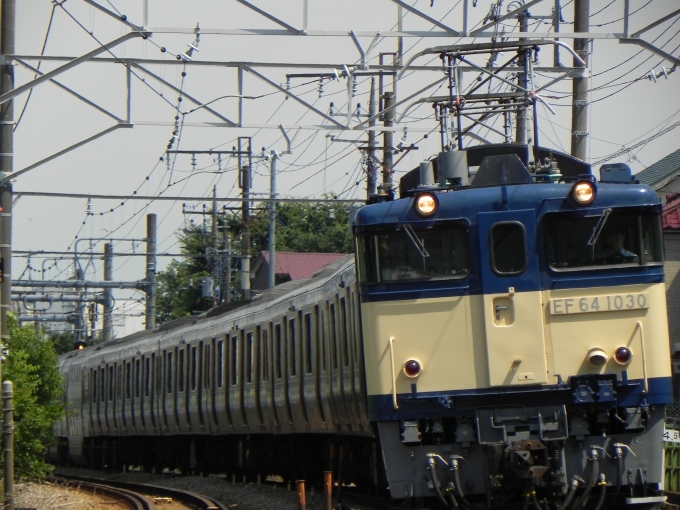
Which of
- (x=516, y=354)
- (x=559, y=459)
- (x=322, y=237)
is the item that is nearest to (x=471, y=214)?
(x=516, y=354)

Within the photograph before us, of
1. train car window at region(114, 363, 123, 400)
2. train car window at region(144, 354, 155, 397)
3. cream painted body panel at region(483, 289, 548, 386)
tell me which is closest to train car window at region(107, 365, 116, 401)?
Answer: train car window at region(114, 363, 123, 400)

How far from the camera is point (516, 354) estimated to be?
9.17 meters

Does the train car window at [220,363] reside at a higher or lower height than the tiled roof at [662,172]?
lower

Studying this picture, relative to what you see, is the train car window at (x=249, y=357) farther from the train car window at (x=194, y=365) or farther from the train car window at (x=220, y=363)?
the train car window at (x=194, y=365)

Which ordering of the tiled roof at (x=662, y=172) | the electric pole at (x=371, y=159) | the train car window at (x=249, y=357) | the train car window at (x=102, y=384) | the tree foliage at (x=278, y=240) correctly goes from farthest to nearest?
the tree foliage at (x=278, y=240) → the tiled roof at (x=662, y=172) → the train car window at (x=102, y=384) → the electric pole at (x=371, y=159) → the train car window at (x=249, y=357)

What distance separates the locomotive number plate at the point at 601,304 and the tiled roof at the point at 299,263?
40.5 meters

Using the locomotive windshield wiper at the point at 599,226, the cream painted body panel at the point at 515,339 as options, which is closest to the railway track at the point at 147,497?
the cream painted body panel at the point at 515,339

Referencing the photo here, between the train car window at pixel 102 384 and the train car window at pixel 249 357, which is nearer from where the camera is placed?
the train car window at pixel 249 357

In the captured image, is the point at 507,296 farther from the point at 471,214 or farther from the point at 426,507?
the point at 426,507

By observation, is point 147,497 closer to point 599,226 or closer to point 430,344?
point 430,344

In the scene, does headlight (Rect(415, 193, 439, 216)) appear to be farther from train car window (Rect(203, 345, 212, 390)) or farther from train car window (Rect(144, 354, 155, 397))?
train car window (Rect(144, 354, 155, 397))

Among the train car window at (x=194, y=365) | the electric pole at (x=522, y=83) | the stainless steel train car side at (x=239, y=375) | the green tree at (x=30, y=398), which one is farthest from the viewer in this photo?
the train car window at (x=194, y=365)

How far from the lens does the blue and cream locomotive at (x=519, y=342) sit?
29.8 feet

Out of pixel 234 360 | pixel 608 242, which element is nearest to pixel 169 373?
pixel 234 360
